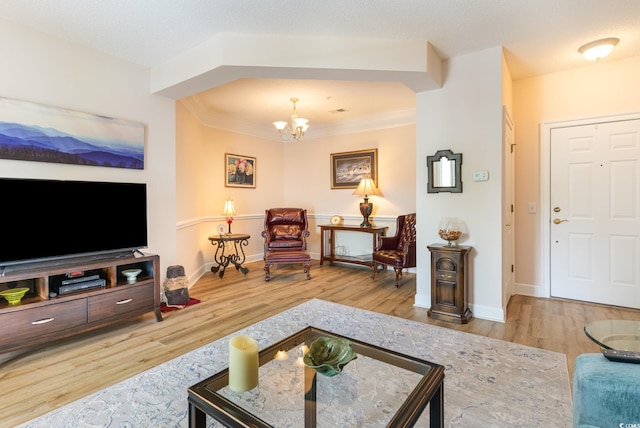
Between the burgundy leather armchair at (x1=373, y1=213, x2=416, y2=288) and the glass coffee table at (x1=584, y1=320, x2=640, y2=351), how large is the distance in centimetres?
264

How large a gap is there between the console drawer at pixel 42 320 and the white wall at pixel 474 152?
322 cm

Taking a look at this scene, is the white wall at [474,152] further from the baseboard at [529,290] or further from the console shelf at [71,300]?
the console shelf at [71,300]

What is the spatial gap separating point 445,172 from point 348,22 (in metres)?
1.73

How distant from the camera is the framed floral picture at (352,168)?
552 cm

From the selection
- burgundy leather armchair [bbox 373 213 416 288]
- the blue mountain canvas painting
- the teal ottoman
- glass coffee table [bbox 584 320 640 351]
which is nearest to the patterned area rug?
glass coffee table [bbox 584 320 640 351]

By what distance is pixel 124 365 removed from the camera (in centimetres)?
225

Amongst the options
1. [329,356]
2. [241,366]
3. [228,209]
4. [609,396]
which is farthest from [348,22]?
[228,209]

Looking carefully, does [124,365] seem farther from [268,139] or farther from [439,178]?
[268,139]

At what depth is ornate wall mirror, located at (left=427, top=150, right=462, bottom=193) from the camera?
10.6 ft

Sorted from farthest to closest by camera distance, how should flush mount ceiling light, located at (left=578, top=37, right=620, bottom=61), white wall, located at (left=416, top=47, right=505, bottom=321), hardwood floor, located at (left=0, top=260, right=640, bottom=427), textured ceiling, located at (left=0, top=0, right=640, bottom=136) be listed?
white wall, located at (left=416, top=47, right=505, bottom=321)
flush mount ceiling light, located at (left=578, top=37, right=620, bottom=61)
textured ceiling, located at (left=0, top=0, right=640, bottom=136)
hardwood floor, located at (left=0, top=260, right=640, bottom=427)

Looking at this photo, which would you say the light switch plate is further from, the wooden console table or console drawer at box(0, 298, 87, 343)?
console drawer at box(0, 298, 87, 343)

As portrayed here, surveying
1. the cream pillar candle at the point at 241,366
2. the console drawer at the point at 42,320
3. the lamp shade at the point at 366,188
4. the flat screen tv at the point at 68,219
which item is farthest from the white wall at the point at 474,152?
the console drawer at the point at 42,320

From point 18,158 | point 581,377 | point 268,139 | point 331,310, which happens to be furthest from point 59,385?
point 268,139

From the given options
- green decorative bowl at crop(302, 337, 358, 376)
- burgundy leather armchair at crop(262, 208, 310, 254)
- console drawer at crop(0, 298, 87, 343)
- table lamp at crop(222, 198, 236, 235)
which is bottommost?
console drawer at crop(0, 298, 87, 343)
